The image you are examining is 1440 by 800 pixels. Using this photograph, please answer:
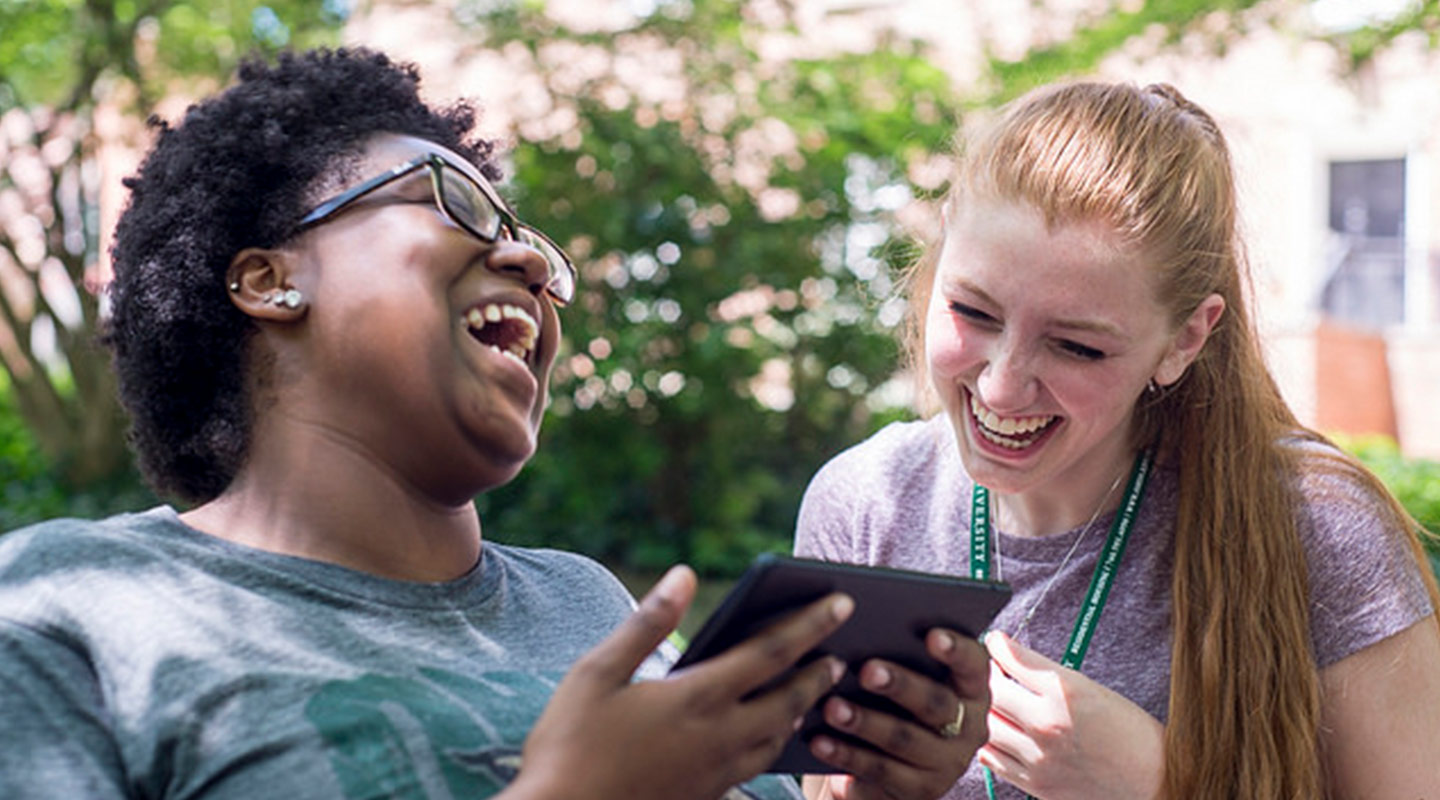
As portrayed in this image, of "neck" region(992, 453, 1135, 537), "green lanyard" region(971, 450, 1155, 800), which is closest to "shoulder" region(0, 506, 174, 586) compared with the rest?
"green lanyard" region(971, 450, 1155, 800)

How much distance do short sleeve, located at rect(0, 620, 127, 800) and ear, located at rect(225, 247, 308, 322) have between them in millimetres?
460

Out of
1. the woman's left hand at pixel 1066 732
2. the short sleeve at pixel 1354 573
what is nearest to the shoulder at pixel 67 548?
the woman's left hand at pixel 1066 732

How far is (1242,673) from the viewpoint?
2396 millimetres

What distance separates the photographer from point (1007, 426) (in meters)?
2.49

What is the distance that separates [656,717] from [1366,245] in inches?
608

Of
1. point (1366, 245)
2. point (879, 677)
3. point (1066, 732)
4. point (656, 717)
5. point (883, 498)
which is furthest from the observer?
point (1366, 245)

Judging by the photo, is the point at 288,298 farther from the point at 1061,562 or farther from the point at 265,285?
the point at 1061,562

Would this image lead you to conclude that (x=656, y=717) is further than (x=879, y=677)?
No

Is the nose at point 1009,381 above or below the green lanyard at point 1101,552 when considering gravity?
above

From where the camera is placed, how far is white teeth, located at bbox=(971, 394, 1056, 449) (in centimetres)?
248

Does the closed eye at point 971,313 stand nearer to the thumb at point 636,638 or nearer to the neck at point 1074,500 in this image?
the neck at point 1074,500

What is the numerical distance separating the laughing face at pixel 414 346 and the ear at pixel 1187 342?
4.16ft

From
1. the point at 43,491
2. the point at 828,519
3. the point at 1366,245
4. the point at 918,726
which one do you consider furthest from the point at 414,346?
the point at 1366,245

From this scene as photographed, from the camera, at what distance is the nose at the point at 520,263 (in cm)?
178
